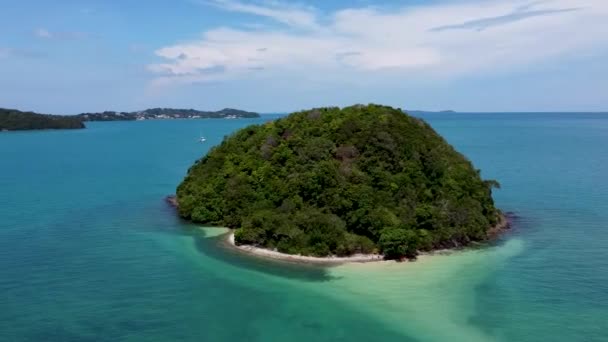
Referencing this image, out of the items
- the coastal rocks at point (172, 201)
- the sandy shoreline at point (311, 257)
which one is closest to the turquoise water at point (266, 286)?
the sandy shoreline at point (311, 257)

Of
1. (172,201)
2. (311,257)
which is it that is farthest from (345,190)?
(172,201)

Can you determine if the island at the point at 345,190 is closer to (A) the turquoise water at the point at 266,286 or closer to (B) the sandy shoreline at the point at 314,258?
(B) the sandy shoreline at the point at 314,258

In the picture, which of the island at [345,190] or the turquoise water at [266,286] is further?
the island at [345,190]

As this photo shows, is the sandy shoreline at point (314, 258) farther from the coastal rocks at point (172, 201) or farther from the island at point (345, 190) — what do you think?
the coastal rocks at point (172, 201)

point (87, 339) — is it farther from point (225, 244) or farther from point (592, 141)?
point (592, 141)

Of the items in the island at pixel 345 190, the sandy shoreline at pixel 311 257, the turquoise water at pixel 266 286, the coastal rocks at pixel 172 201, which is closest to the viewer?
the turquoise water at pixel 266 286

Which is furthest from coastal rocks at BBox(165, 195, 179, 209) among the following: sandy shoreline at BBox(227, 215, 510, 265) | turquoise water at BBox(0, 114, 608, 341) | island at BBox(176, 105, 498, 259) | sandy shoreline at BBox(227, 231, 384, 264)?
sandy shoreline at BBox(227, 231, 384, 264)

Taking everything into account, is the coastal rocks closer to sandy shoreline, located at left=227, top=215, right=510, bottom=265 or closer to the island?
the island

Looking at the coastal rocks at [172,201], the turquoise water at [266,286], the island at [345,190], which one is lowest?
the turquoise water at [266,286]

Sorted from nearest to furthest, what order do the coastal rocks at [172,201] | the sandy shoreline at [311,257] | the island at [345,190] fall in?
the sandy shoreline at [311,257] < the island at [345,190] < the coastal rocks at [172,201]

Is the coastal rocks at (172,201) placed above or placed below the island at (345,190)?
below
